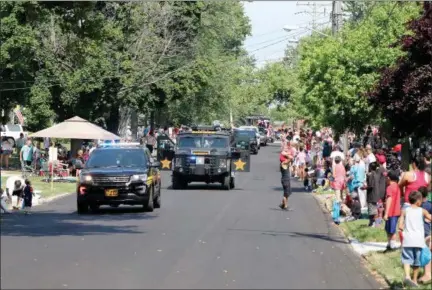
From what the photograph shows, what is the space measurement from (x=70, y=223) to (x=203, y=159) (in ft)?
47.2

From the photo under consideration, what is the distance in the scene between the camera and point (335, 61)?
3866cm

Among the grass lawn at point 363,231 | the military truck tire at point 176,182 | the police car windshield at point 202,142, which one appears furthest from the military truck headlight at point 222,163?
the grass lawn at point 363,231

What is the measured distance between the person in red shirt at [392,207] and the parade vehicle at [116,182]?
378 inches

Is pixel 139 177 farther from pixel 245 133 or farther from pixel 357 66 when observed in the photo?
pixel 245 133

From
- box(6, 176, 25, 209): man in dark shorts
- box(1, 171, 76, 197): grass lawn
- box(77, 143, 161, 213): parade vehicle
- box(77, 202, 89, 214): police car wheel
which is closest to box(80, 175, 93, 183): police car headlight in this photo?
box(77, 143, 161, 213): parade vehicle

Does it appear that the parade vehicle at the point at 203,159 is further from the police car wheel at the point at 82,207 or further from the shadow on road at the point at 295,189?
the police car wheel at the point at 82,207

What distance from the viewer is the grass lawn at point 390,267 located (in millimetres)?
14508

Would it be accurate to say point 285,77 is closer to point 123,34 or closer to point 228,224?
point 123,34

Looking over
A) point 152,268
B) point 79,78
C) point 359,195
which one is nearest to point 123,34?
point 79,78

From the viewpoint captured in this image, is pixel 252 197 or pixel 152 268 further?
pixel 252 197

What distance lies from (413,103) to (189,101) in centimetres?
4382

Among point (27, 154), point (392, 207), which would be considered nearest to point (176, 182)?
point (27, 154)

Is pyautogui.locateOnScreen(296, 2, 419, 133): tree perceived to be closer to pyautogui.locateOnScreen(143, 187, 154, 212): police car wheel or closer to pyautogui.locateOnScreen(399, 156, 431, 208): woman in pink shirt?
pyautogui.locateOnScreen(143, 187, 154, 212): police car wheel

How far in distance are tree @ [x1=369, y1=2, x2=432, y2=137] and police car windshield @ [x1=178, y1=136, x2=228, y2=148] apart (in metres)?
11.1
